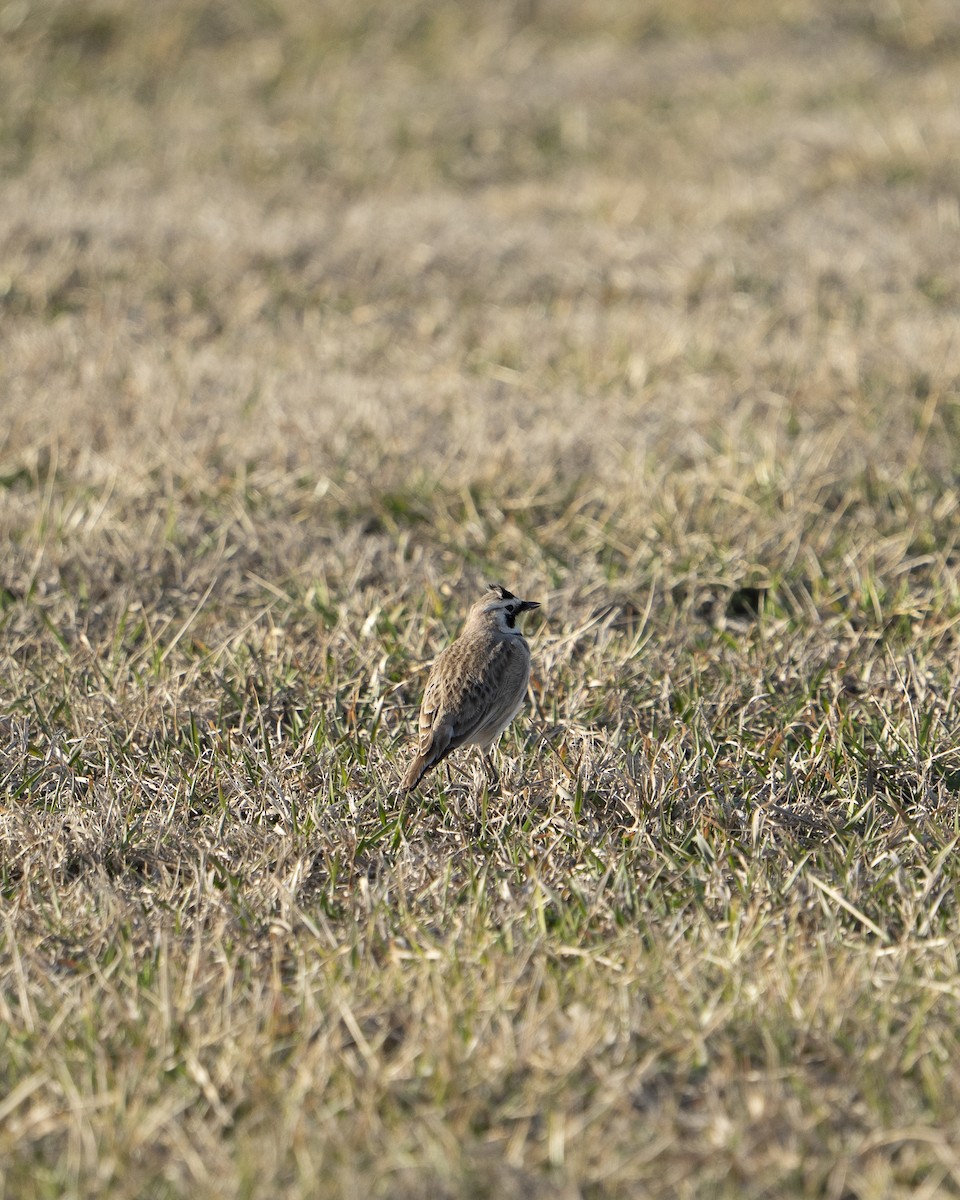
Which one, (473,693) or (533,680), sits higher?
(473,693)

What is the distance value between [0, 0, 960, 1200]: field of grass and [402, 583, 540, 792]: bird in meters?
0.18

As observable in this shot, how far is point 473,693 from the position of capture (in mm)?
3717

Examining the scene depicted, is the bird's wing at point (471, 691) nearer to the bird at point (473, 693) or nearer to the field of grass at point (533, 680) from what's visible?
the bird at point (473, 693)

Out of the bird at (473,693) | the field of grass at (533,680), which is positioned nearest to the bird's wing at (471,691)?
the bird at (473,693)

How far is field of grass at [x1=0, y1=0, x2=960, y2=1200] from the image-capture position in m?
2.69

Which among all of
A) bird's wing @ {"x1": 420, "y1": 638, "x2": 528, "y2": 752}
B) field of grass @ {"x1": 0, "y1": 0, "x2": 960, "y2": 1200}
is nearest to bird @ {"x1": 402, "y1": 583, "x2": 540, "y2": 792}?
bird's wing @ {"x1": 420, "y1": 638, "x2": 528, "y2": 752}

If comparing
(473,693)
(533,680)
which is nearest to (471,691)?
(473,693)

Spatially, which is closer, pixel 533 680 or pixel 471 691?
pixel 471 691

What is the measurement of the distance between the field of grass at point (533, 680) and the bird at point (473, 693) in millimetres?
175

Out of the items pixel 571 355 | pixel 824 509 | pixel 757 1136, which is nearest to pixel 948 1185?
pixel 757 1136

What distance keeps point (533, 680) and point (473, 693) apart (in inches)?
34.0

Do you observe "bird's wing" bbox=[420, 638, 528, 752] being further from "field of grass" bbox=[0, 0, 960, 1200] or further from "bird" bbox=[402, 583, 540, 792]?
"field of grass" bbox=[0, 0, 960, 1200]

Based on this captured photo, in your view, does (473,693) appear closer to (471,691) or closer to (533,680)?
(471,691)

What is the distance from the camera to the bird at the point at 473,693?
3709 mm
